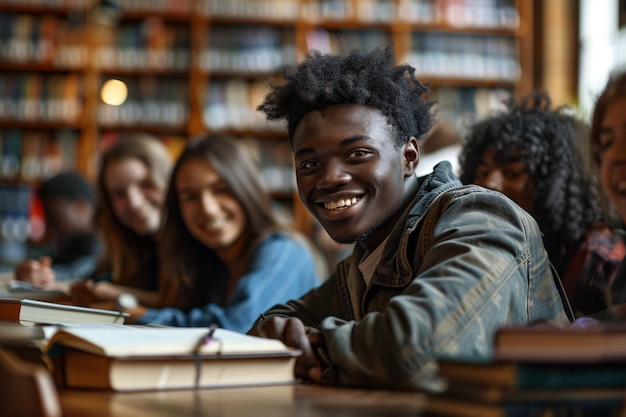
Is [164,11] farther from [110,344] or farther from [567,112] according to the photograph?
[110,344]

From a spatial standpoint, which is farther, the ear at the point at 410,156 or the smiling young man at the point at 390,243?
the ear at the point at 410,156

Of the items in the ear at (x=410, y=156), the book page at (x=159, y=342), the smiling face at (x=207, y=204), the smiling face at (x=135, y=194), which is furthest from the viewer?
the smiling face at (x=135, y=194)

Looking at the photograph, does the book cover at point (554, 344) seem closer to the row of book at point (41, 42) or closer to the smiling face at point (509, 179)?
the smiling face at point (509, 179)

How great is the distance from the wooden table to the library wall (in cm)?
427

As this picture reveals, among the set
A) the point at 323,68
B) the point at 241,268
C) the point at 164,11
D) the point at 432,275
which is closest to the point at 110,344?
the point at 432,275

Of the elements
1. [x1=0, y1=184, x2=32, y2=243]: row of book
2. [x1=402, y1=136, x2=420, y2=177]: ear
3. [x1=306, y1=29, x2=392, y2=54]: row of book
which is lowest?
[x1=0, y1=184, x2=32, y2=243]: row of book

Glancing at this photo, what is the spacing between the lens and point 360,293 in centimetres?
153

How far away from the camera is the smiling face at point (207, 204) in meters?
2.61

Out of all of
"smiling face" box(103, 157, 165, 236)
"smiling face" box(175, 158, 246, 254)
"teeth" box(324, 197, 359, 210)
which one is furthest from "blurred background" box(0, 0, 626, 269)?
"teeth" box(324, 197, 359, 210)

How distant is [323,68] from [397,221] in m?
0.30

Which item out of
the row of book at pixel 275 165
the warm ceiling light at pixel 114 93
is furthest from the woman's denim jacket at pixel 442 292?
the warm ceiling light at pixel 114 93

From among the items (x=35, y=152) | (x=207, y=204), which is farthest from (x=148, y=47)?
(x=207, y=204)

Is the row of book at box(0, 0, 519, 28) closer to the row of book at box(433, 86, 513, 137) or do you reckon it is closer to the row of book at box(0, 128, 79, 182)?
the row of book at box(433, 86, 513, 137)

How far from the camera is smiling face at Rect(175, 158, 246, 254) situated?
2605mm
